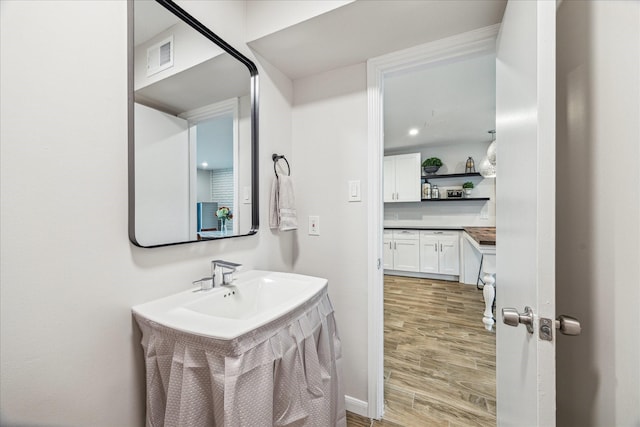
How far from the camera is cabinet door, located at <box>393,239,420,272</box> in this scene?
15.2 feet

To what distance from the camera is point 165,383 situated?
0.80m

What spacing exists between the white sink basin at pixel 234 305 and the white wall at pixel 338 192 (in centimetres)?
43

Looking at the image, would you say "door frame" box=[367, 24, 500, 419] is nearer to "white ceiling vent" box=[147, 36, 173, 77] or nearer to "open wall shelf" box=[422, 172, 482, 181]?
"white ceiling vent" box=[147, 36, 173, 77]

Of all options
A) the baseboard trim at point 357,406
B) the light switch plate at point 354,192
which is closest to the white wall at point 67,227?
the light switch plate at point 354,192

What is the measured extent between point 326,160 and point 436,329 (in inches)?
86.5

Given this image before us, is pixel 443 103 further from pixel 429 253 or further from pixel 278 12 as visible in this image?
pixel 429 253

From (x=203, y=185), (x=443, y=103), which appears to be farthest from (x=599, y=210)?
(x=443, y=103)

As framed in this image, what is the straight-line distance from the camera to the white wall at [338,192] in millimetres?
1507

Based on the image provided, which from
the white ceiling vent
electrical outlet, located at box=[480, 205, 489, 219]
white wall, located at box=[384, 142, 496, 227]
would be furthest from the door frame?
electrical outlet, located at box=[480, 205, 489, 219]

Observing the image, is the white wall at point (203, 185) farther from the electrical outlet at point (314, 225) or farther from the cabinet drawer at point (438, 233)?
the cabinet drawer at point (438, 233)

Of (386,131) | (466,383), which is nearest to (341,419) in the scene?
(466,383)

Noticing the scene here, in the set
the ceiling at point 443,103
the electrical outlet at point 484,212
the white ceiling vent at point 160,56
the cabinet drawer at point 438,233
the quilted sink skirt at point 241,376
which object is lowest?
the quilted sink skirt at point 241,376

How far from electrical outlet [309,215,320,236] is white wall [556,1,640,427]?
1124 mm

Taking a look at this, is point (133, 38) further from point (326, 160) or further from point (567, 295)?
point (567, 295)
